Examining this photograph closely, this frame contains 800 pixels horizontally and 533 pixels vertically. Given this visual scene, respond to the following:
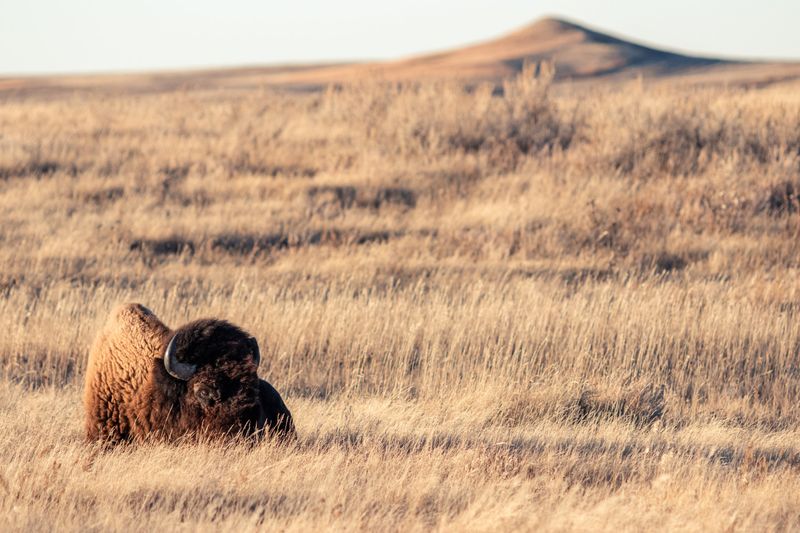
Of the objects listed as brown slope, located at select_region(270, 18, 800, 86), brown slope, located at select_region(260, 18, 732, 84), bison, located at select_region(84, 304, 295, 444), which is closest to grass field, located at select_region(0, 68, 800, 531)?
bison, located at select_region(84, 304, 295, 444)

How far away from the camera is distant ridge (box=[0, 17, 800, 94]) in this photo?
2381 inches

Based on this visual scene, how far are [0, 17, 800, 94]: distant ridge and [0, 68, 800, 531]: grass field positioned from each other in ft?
118

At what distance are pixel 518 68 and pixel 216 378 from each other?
61910mm

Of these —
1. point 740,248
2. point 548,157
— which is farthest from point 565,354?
point 548,157

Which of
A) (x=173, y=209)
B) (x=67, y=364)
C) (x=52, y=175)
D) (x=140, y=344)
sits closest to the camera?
(x=140, y=344)

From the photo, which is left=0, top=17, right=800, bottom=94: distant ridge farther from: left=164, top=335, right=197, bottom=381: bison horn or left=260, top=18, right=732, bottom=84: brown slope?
left=164, top=335, right=197, bottom=381: bison horn

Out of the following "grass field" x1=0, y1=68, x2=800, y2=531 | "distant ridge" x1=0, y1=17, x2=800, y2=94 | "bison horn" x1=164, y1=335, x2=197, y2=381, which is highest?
"distant ridge" x1=0, y1=17, x2=800, y2=94

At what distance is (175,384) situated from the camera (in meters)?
5.42

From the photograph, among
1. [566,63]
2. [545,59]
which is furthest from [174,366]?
[566,63]

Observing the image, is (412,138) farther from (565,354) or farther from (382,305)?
(565,354)

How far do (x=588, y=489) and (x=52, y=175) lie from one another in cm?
1413

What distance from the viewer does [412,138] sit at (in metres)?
19.0

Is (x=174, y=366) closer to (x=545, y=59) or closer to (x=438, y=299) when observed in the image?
(x=438, y=299)

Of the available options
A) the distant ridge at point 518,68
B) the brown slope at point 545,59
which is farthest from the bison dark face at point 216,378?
the brown slope at point 545,59
